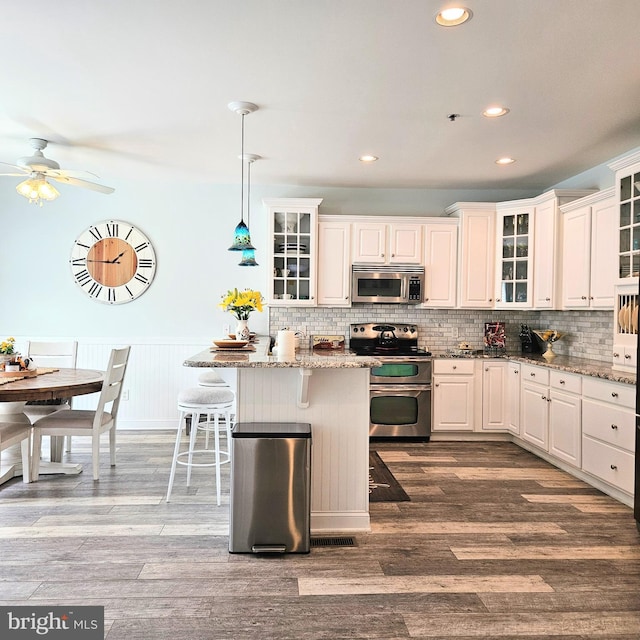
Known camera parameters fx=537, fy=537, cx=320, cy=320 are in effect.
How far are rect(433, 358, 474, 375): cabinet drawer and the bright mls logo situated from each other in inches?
150

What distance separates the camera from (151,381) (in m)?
5.81

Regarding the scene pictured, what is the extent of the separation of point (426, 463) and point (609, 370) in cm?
163

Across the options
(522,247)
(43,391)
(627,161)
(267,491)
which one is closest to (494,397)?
(522,247)

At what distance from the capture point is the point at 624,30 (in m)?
2.50

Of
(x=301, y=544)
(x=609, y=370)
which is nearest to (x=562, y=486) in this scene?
(x=609, y=370)

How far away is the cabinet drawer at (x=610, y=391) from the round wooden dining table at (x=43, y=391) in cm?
359

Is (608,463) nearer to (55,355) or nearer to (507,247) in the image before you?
(507,247)

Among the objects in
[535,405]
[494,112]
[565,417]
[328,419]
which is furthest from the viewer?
[535,405]

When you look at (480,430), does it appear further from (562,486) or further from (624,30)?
(624,30)

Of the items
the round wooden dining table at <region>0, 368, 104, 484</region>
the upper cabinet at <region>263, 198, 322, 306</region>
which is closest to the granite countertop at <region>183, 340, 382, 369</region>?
the round wooden dining table at <region>0, 368, 104, 484</region>

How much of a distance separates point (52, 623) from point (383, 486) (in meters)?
2.34

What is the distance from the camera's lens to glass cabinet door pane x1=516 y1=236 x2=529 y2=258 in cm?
530

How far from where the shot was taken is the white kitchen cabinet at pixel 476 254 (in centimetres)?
556

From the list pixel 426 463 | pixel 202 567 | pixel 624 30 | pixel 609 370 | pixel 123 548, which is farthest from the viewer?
pixel 426 463
